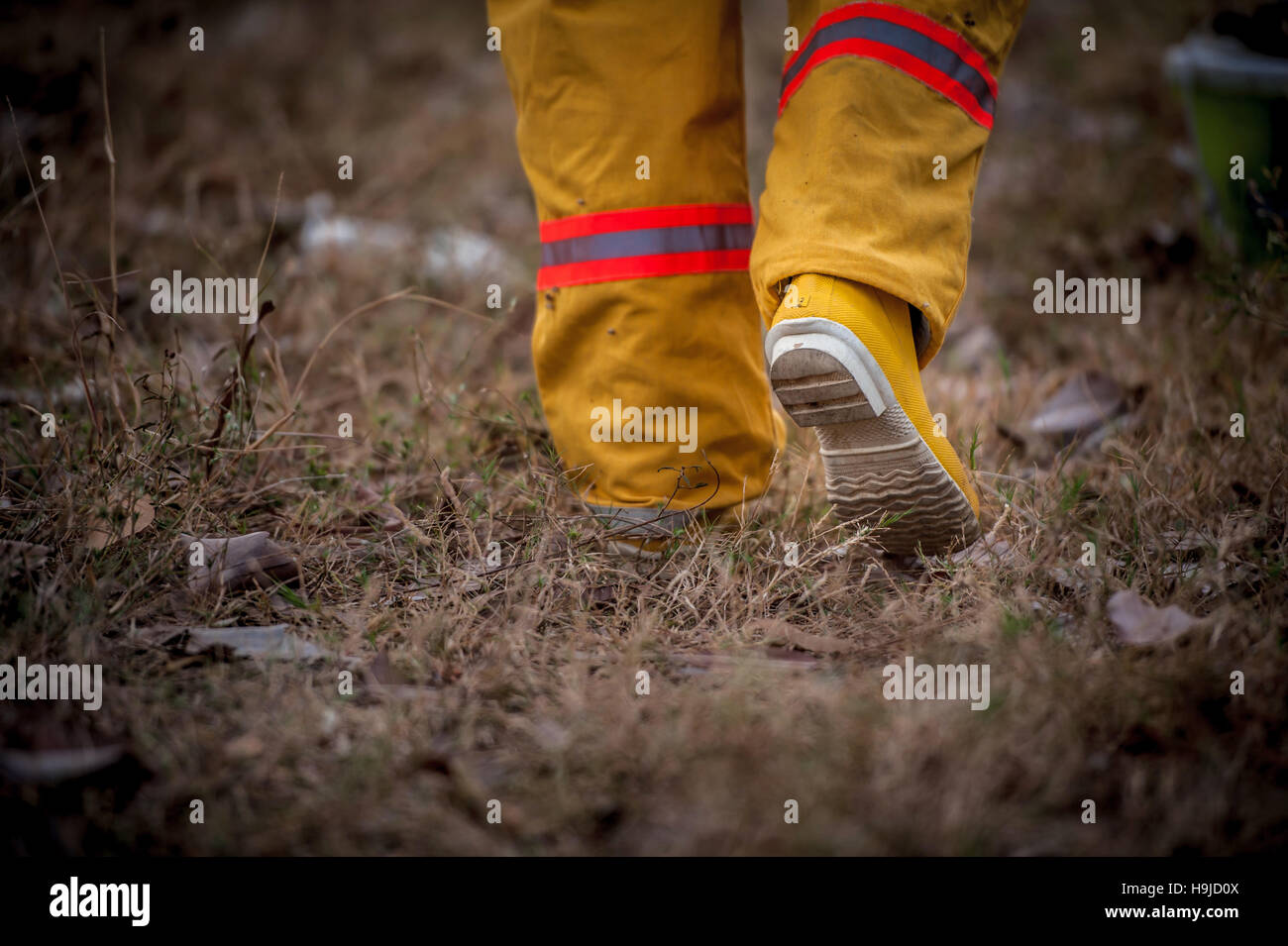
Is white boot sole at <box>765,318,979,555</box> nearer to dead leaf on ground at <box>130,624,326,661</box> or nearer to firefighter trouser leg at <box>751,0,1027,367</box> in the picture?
firefighter trouser leg at <box>751,0,1027,367</box>

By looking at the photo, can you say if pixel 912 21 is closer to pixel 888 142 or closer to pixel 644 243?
pixel 888 142

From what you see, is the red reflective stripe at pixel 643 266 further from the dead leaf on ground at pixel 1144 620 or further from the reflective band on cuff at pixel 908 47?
the dead leaf on ground at pixel 1144 620

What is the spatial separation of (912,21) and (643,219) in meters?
0.45

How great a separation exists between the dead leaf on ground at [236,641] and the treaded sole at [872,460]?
699mm

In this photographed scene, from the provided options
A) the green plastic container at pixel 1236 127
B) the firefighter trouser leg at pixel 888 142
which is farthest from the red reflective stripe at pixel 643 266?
the green plastic container at pixel 1236 127

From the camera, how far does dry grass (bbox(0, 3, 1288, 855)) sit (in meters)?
0.86

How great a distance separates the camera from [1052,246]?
9.83 feet

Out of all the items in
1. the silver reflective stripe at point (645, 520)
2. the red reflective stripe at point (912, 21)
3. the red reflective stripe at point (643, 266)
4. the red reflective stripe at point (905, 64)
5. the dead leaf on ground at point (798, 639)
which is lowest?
the dead leaf on ground at point (798, 639)

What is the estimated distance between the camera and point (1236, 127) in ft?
7.70

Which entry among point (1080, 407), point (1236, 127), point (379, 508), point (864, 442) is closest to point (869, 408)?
point (864, 442)

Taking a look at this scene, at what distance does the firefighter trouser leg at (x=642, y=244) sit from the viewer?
4.47ft

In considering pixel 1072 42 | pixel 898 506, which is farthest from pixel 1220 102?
pixel 1072 42
